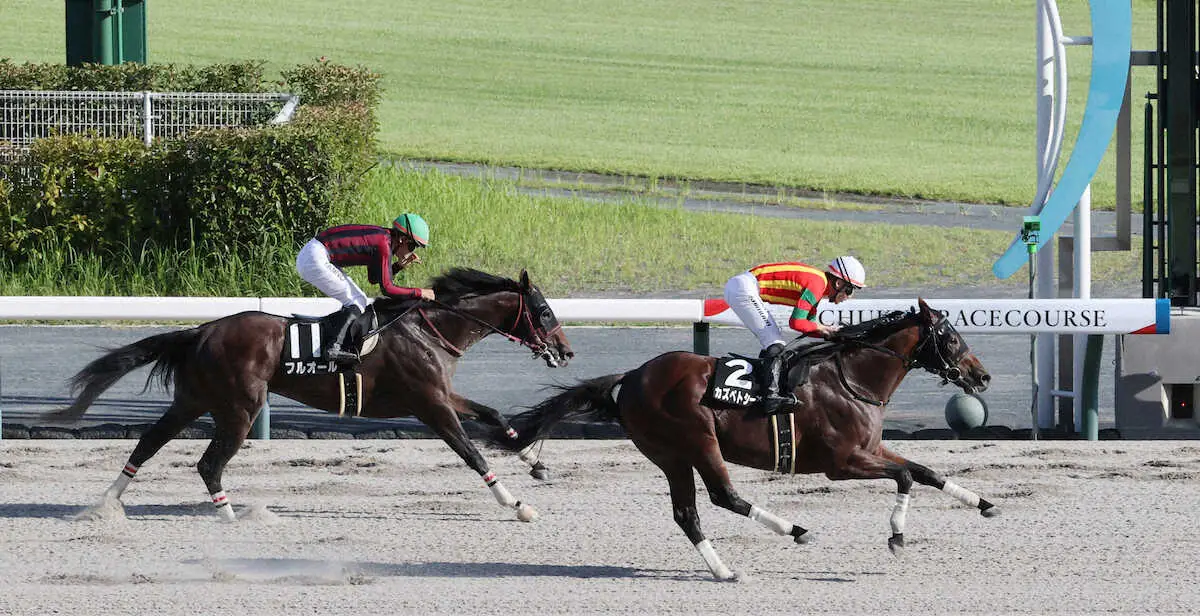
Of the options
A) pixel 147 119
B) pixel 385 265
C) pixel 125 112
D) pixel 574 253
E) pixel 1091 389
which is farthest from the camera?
pixel 125 112

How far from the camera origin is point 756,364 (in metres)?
6.75

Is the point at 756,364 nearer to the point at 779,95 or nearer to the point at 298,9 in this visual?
the point at 779,95

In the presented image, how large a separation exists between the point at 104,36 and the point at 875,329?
14880mm

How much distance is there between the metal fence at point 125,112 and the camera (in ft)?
53.7

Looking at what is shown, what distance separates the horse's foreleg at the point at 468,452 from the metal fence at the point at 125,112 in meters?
8.79

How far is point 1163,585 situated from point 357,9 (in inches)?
1474

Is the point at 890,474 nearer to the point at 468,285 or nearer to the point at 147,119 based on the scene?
the point at 468,285

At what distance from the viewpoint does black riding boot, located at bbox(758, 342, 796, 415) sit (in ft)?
21.8

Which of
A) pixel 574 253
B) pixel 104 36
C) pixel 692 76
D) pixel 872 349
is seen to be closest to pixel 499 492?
pixel 872 349

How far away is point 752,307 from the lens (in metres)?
7.18

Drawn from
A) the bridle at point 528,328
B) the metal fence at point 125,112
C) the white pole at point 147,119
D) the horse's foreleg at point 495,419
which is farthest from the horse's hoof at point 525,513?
the white pole at point 147,119

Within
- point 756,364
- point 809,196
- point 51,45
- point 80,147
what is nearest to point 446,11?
point 51,45

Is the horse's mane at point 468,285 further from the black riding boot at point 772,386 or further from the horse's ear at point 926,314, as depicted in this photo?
the horse's ear at point 926,314

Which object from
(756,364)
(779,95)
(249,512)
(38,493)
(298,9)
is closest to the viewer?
(756,364)
